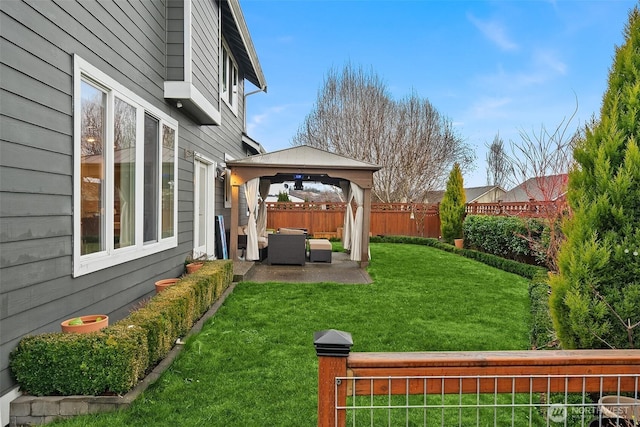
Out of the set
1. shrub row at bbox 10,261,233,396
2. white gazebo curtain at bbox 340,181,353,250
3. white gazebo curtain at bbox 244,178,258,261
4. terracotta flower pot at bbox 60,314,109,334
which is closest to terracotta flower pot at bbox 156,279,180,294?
terracotta flower pot at bbox 60,314,109,334

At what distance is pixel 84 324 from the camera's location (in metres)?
3.16

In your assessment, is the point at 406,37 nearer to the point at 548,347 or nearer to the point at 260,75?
the point at 260,75

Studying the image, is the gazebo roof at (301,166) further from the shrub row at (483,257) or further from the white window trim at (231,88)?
the shrub row at (483,257)

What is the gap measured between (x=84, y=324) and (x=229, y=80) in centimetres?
815

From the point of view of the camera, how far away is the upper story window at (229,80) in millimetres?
9555

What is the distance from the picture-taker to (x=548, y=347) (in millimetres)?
3842

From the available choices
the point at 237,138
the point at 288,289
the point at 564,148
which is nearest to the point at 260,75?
the point at 237,138

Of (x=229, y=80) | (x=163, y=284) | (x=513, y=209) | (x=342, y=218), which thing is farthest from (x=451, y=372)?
(x=342, y=218)

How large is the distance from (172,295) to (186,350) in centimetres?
60

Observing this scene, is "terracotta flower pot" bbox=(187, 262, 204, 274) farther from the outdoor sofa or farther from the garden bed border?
the garden bed border

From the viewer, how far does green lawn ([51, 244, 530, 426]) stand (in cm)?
295

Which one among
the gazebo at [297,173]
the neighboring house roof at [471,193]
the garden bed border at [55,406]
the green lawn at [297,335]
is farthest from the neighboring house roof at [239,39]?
the neighboring house roof at [471,193]

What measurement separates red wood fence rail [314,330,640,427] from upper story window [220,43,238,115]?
8411 mm

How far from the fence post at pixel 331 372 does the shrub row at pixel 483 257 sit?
742 cm
